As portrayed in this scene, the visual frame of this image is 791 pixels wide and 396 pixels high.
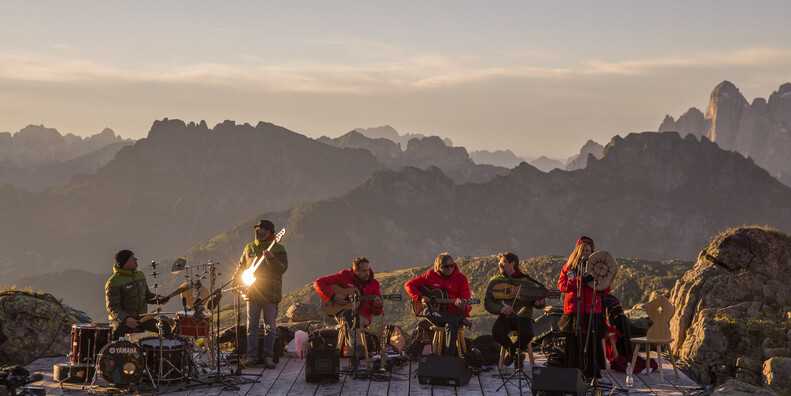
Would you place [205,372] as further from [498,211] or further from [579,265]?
[498,211]

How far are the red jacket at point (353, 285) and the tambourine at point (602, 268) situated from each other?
3.75 meters

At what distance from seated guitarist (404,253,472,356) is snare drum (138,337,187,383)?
3.74 metres

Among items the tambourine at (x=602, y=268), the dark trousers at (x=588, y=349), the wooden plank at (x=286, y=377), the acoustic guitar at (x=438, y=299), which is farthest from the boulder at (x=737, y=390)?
the wooden plank at (x=286, y=377)

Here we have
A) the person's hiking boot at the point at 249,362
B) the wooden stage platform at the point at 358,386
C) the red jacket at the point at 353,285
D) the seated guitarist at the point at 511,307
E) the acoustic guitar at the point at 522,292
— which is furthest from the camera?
the red jacket at the point at 353,285

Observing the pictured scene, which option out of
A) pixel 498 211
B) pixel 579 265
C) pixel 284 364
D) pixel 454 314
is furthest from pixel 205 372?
pixel 498 211

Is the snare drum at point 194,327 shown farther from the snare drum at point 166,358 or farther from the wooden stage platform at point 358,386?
the wooden stage platform at point 358,386

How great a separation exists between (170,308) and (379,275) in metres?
73.1

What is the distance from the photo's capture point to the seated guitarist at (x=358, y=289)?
13.6 metres

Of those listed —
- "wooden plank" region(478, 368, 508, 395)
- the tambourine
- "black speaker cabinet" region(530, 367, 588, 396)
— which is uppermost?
the tambourine

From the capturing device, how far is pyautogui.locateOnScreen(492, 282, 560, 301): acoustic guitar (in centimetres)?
1246

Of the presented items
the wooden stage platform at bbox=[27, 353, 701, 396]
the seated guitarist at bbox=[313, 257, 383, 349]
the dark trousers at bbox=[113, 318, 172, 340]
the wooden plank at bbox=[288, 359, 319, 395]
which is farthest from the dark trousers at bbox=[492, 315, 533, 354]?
the dark trousers at bbox=[113, 318, 172, 340]

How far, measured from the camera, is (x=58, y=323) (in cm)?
1539

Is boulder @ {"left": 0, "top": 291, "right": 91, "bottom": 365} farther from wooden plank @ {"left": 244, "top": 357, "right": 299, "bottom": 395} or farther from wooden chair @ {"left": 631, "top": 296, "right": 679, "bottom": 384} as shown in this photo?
wooden chair @ {"left": 631, "top": 296, "right": 679, "bottom": 384}

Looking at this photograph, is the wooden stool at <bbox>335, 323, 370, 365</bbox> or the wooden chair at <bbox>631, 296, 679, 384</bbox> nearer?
the wooden chair at <bbox>631, 296, 679, 384</bbox>
